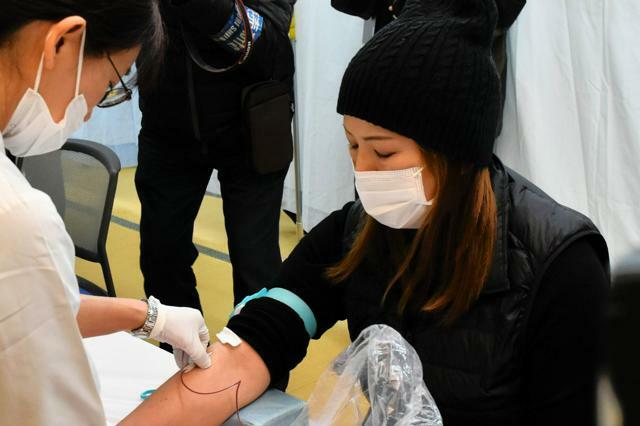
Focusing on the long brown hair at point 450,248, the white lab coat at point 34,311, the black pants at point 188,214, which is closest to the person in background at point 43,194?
the white lab coat at point 34,311

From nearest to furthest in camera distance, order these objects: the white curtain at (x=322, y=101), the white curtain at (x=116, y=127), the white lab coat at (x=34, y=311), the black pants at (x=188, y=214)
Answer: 1. the white lab coat at (x=34, y=311)
2. the black pants at (x=188, y=214)
3. the white curtain at (x=322, y=101)
4. the white curtain at (x=116, y=127)

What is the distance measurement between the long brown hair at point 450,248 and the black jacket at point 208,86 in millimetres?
1022

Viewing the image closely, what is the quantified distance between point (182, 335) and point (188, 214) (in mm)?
1171

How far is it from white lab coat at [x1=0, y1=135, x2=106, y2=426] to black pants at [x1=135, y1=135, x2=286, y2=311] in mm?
1406

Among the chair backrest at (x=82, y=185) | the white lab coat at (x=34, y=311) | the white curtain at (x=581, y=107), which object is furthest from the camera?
the white curtain at (x=581, y=107)

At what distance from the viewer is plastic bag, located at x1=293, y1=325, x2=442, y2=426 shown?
1062mm

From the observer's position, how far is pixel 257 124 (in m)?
2.19

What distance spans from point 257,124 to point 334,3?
2.70 ft

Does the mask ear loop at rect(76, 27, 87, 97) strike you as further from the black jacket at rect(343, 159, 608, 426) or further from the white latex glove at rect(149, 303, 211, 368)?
the black jacket at rect(343, 159, 608, 426)

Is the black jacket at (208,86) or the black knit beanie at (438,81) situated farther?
the black jacket at (208,86)

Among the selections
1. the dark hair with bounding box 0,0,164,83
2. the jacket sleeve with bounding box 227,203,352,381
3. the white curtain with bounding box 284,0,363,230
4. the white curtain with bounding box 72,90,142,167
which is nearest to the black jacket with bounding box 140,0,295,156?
the jacket sleeve with bounding box 227,203,352,381

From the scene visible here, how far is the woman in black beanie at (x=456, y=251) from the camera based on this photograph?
43.9 inches

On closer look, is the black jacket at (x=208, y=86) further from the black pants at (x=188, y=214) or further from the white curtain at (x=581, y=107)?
the white curtain at (x=581, y=107)

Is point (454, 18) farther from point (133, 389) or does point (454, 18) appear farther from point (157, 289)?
point (157, 289)
